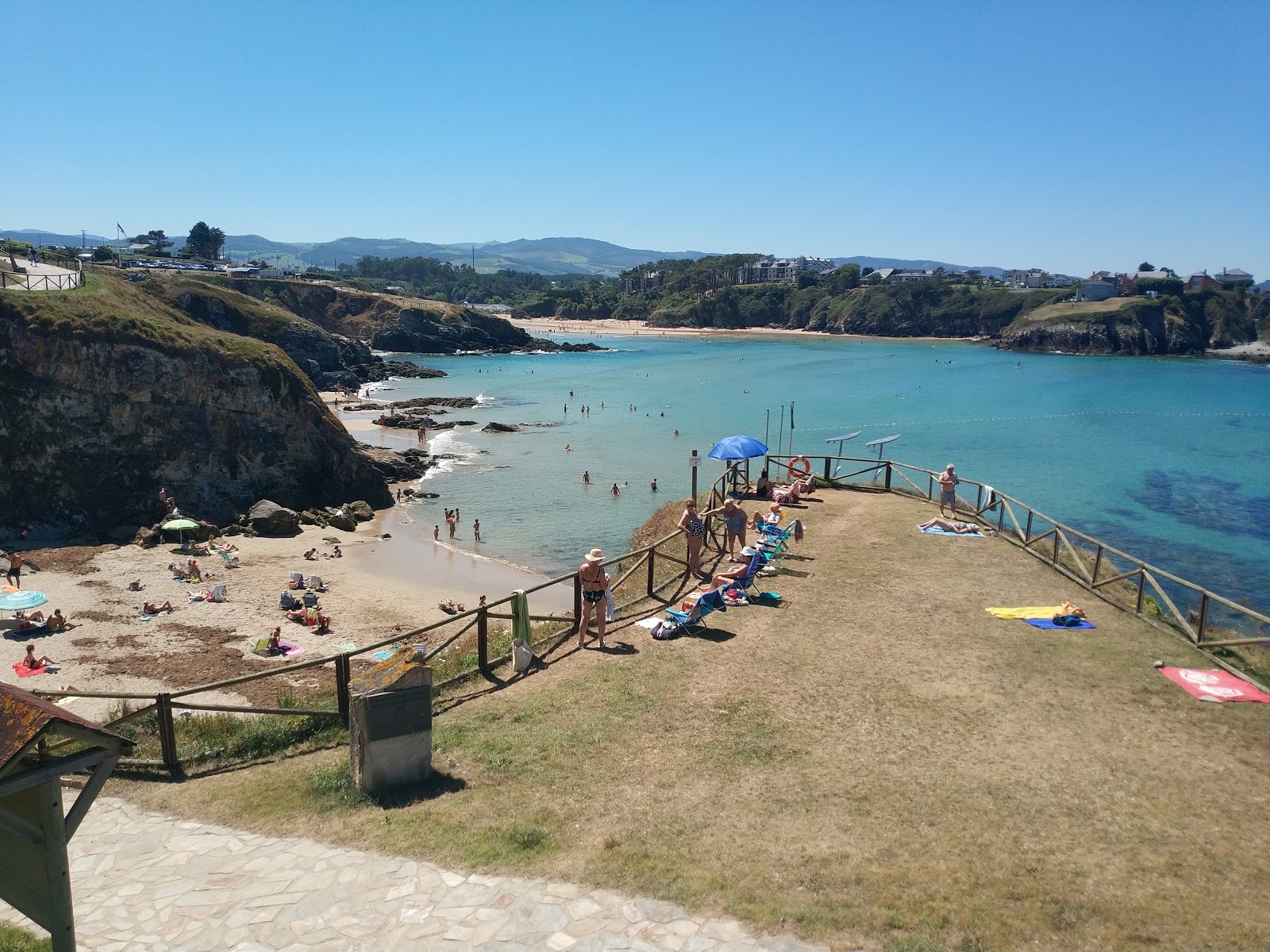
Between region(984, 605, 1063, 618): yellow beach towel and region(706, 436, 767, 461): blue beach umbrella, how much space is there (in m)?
6.59

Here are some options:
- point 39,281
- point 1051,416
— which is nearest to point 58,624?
point 39,281

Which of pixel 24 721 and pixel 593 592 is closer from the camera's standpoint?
pixel 24 721

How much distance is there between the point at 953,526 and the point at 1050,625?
5725mm

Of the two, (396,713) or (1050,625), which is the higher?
(396,713)

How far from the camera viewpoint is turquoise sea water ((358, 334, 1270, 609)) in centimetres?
3516

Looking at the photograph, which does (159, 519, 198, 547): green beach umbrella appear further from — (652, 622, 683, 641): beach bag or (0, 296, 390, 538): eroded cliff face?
(652, 622, 683, 641): beach bag

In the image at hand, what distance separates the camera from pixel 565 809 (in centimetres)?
771

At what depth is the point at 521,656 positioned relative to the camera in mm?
11398

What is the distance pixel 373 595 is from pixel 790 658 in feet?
55.3

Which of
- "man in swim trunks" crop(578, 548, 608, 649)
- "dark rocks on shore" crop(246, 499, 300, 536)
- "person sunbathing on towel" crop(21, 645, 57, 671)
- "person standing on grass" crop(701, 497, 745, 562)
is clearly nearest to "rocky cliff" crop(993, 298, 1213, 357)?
"dark rocks on shore" crop(246, 499, 300, 536)

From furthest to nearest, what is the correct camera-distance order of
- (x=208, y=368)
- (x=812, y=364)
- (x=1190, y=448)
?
(x=812, y=364)
(x=1190, y=448)
(x=208, y=368)

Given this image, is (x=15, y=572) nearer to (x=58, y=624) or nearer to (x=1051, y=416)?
(x=58, y=624)

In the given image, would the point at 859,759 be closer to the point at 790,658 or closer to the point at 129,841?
the point at 790,658

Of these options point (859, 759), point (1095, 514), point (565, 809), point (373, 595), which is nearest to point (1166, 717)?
point (859, 759)
